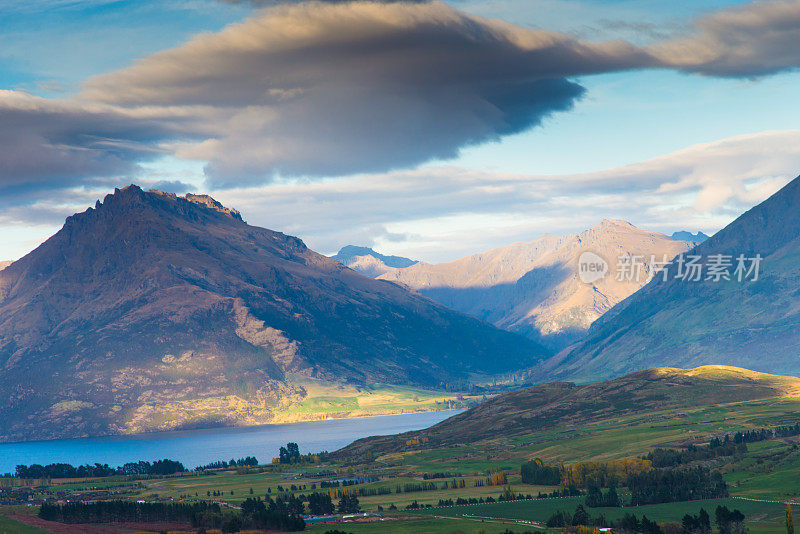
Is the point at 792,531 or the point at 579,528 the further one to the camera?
the point at 579,528

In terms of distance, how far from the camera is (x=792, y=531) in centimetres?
17675

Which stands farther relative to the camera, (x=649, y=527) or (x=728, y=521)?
(x=649, y=527)

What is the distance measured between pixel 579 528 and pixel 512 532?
15.3 meters

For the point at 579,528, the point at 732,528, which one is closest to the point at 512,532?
the point at 579,528

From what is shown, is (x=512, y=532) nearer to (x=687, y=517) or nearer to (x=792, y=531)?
(x=687, y=517)

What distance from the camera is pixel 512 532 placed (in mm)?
199125

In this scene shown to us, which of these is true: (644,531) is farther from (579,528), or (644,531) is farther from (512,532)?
(512,532)

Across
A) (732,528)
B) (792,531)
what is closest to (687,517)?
(732,528)

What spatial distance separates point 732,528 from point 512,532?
47236 millimetres

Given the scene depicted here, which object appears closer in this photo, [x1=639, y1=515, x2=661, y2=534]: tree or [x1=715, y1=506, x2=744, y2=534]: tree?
[x1=715, y1=506, x2=744, y2=534]: tree

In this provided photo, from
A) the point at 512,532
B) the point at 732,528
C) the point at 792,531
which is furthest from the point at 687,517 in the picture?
the point at 512,532

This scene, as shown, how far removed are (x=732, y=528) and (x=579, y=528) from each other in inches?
1289

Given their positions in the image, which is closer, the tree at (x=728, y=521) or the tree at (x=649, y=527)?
the tree at (x=728, y=521)

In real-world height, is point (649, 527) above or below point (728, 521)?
above
